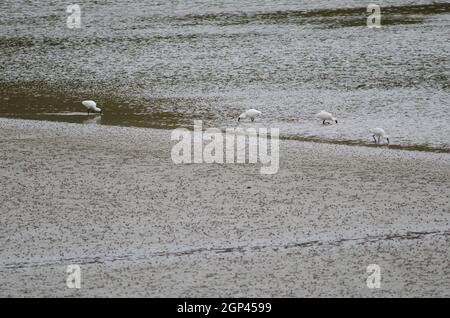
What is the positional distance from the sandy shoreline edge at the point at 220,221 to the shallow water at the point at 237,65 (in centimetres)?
179

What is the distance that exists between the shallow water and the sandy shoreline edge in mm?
1788

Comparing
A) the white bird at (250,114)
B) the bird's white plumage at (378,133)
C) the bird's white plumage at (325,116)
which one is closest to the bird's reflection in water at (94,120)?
the white bird at (250,114)

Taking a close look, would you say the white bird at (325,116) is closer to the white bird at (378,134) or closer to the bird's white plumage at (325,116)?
the bird's white plumage at (325,116)

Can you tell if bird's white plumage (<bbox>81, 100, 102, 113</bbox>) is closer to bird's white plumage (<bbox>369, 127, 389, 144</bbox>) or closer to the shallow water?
the shallow water

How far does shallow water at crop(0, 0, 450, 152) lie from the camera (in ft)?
43.7

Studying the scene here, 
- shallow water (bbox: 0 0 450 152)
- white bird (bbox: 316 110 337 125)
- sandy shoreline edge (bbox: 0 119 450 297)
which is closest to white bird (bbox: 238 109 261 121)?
shallow water (bbox: 0 0 450 152)

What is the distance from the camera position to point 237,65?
54.4 feet

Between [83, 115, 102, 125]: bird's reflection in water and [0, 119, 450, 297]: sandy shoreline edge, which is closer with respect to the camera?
[0, 119, 450, 297]: sandy shoreline edge

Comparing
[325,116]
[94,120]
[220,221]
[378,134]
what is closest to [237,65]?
[94,120]

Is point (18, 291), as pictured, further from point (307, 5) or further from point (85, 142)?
point (307, 5)

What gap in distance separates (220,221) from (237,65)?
27.4 feet

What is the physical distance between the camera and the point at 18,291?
6871 millimetres

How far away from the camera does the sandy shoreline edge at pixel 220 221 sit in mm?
7098

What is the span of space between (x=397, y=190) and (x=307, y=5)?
12505 millimetres
